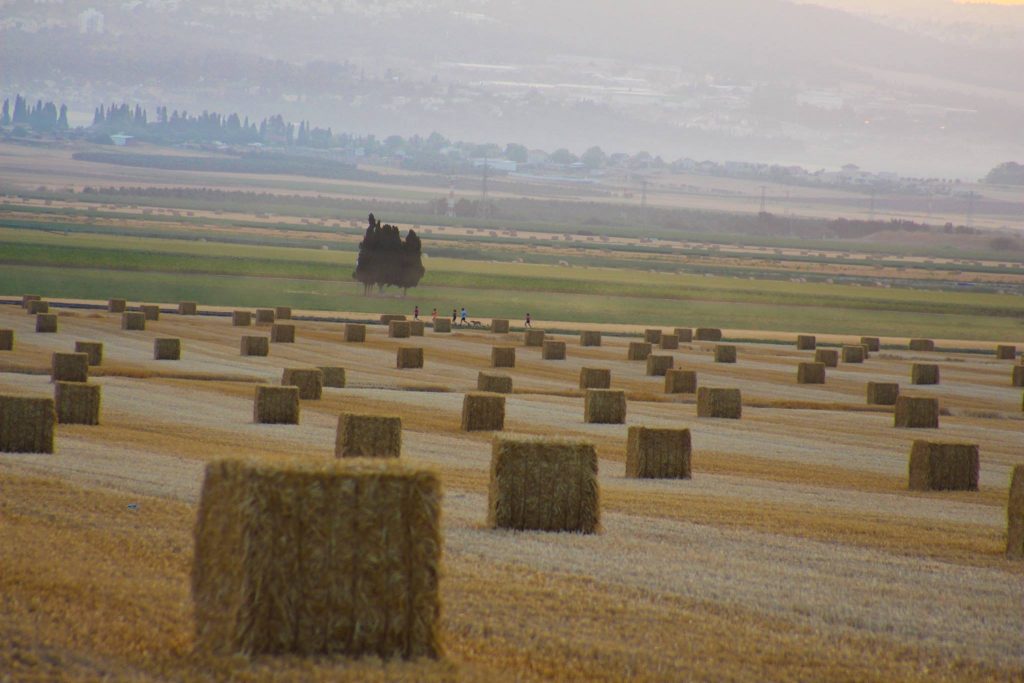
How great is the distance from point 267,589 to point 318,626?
357 mm

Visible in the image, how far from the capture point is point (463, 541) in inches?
567

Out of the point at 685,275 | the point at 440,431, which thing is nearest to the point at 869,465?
the point at 440,431

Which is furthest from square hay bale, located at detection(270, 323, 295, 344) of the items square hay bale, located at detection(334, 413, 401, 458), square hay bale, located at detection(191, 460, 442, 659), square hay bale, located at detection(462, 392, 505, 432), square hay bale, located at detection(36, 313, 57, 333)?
square hay bale, located at detection(191, 460, 442, 659)

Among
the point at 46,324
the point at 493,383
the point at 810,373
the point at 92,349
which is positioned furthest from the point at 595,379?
the point at 46,324

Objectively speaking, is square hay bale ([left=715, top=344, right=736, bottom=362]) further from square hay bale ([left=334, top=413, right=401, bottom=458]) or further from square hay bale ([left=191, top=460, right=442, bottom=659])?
square hay bale ([left=191, top=460, right=442, bottom=659])

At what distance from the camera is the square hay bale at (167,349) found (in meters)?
46.1

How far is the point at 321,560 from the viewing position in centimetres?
901

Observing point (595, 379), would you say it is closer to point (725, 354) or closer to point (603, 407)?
point (603, 407)

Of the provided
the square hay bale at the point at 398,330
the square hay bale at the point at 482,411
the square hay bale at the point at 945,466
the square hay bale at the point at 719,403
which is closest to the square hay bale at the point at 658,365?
the square hay bale at the point at 719,403

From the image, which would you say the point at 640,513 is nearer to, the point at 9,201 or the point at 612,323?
the point at 612,323

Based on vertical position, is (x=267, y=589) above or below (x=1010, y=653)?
above

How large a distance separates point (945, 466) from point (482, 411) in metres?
9.78

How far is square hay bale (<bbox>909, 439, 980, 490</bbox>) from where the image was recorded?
2267 centimetres

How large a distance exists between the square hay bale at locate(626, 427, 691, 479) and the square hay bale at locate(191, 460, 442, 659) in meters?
13.4
